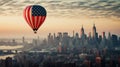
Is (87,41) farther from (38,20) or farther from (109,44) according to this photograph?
(38,20)

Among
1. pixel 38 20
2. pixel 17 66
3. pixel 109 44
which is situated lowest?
pixel 109 44

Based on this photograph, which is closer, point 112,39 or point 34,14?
point 34,14

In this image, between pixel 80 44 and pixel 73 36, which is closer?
pixel 80 44

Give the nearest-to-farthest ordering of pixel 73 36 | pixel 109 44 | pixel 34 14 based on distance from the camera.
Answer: pixel 34 14, pixel 109 44, pixel 73 36

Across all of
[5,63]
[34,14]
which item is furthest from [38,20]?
[5,63]

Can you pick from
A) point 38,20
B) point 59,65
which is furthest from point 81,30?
point 38,20

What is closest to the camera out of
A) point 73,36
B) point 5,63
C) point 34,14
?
point 34,14

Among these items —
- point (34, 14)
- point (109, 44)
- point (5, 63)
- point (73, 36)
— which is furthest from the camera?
point (73, 36)

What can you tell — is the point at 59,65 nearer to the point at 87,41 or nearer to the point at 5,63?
the point at 5,63

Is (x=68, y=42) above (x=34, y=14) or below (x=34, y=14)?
below
